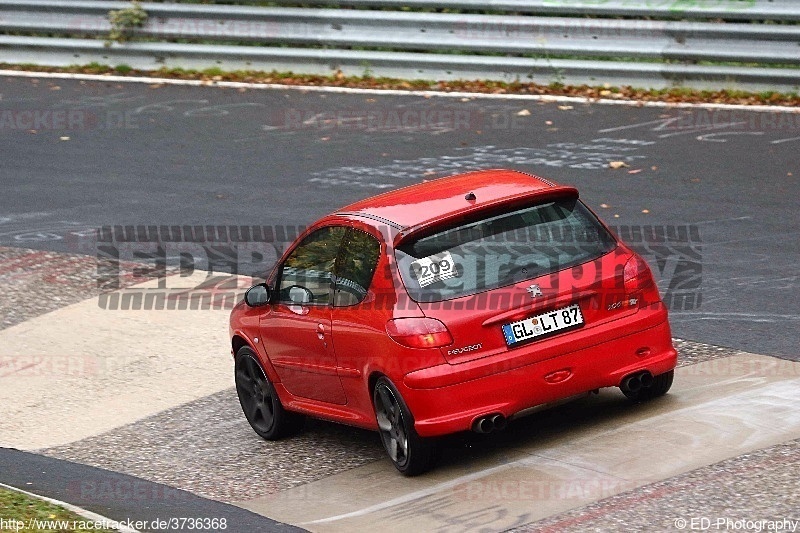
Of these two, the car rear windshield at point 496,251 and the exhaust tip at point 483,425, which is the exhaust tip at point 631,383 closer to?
the car rear windshield at point 496,251

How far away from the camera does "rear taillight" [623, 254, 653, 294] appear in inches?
324

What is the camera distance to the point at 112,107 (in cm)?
2003

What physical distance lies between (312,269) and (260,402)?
115 cm

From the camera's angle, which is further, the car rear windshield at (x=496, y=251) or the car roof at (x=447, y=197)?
the car roof at (x=447, y=197)

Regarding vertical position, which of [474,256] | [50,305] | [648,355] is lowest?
[50,305]

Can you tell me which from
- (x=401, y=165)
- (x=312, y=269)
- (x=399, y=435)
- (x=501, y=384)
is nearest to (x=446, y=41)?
(x=401, y=165)

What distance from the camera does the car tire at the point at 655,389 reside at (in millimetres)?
8719

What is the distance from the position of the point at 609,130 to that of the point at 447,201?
28.6 feet

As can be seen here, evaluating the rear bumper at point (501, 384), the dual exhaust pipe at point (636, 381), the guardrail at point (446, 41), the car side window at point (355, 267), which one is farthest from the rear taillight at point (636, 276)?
the guardrail at point (446, 41)

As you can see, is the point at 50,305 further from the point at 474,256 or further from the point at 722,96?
the point at 722,96

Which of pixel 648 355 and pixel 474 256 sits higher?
pixel 474 256

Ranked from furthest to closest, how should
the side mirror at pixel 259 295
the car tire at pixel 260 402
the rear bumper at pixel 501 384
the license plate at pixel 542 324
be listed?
1. the car tire at pixel 260 402
2. the side mirror at pixel 259 295
3. the license plate at pixel 542 324
4. the rear bumper at pixel 501 384

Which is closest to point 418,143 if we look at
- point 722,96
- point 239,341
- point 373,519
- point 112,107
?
point 722,96

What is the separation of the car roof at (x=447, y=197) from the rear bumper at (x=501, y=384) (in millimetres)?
968
